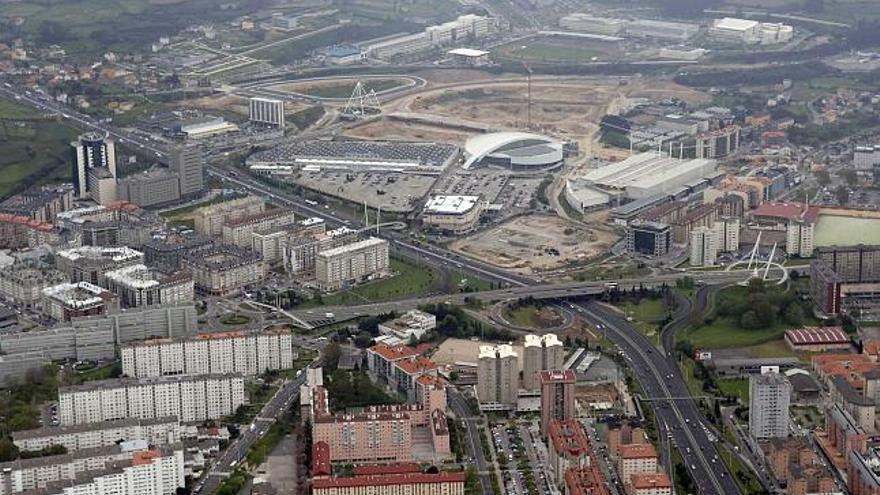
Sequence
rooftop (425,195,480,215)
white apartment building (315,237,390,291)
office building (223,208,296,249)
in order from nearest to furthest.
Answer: white apartment building (315,237,390,291) < office building (223,208,296,249) < rooftop (425,195,480,215)

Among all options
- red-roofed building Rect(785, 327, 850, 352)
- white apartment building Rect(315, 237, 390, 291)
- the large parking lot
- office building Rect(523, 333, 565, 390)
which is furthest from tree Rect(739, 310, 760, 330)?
the large parking lot

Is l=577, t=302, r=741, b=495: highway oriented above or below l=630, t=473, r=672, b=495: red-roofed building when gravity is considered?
below

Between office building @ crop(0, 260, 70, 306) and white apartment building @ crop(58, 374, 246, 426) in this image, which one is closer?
white apartment building @ crop(58, 374, 246, 426)

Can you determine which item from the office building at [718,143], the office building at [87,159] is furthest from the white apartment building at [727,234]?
the office building at [87,159]

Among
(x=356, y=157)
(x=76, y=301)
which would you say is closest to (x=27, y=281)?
(x=76, y=301)

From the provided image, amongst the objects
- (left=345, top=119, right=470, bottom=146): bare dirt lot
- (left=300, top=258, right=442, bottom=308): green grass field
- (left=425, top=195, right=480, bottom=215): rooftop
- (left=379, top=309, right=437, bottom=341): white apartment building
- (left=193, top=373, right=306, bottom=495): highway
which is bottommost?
(left=193, top=373, right=306, bottom=495): highway

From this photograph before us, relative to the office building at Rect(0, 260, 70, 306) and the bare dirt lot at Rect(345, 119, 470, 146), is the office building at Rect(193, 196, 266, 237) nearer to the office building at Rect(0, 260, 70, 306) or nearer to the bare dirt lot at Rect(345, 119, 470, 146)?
the office building at Rect(0, 260, 70, 306)

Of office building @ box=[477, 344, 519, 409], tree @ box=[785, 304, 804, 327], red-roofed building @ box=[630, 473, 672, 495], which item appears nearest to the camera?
red-roofed building @ box=[630, 473, 672, 495]

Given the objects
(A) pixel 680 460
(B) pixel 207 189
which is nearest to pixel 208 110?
(B) pixel 207 189
